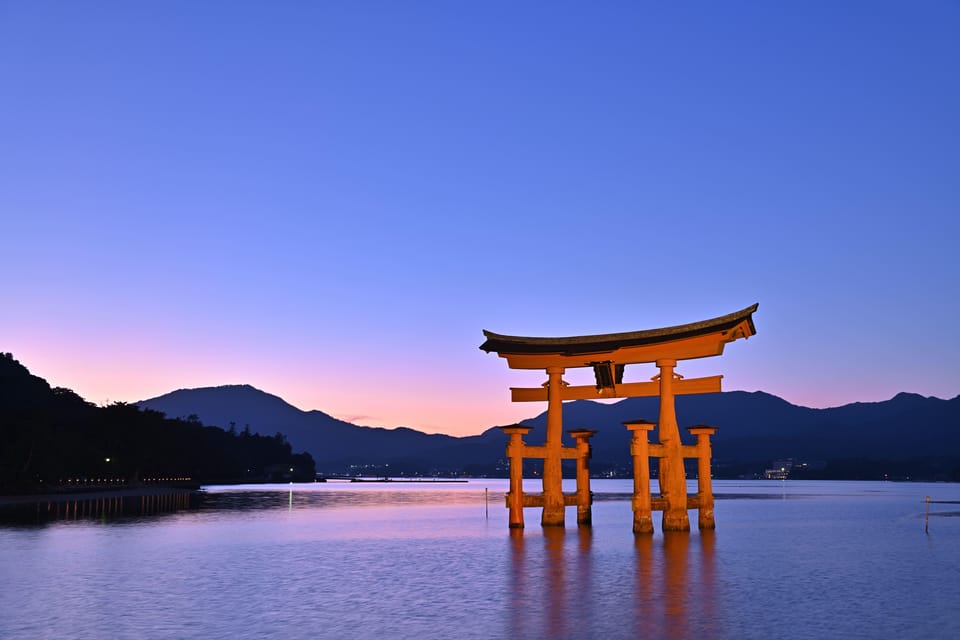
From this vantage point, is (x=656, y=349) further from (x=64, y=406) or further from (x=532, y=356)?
(x=64, y=406)

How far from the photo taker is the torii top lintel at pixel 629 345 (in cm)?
3195

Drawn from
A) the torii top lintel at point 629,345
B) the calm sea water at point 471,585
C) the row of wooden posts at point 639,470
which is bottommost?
the calm sea water at point 471,585

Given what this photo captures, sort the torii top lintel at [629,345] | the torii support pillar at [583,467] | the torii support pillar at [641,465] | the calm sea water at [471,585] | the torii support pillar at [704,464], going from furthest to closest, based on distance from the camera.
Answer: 1. the torii support pillar at [583,467]
2. the torii support pillar at [704,464]
3. the torii support pillar at [641,465]
4. the torii top lintel at [629,345]
5. the calm sea water at [471,585]

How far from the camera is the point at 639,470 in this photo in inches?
1319

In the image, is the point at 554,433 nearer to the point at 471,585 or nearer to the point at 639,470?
the point at 639,470

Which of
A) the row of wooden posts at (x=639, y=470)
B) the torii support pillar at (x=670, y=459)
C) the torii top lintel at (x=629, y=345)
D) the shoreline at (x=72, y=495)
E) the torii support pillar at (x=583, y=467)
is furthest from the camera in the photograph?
the shoreline at (x=72, y=495)

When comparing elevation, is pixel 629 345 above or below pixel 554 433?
above

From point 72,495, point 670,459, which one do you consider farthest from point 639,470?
point 72,495

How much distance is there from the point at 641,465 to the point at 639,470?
0.23 meters

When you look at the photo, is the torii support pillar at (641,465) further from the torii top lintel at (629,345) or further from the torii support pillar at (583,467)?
the torii support pillar at (583,467)

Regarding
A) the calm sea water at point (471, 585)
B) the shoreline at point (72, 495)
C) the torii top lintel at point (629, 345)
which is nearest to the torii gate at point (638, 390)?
the torii top lintel at point (629, 345)

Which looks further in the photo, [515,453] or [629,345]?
[515,453]

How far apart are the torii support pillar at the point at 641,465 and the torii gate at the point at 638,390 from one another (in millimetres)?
38

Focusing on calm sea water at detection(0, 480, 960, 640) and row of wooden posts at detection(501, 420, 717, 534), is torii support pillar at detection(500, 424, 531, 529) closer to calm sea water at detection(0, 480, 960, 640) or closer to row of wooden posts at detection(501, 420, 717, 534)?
row of wooden posts at detection(501, 420, 717, 534)
